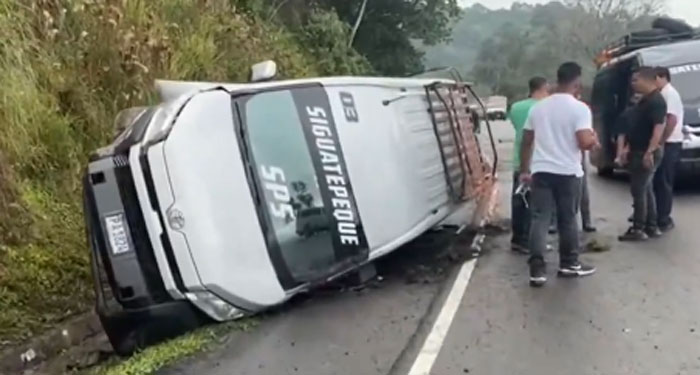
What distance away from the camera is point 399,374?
5.51 meters

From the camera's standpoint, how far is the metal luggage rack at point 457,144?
9368mm

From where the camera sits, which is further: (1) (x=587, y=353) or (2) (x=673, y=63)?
(2) (x=673, y=63)

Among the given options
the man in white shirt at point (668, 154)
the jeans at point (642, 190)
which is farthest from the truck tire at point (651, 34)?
the jeans at point (642, 190)

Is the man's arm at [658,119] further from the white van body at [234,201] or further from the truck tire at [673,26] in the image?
the truck tire at [673,26]

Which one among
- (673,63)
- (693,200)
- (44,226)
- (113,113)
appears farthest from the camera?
(673,63)

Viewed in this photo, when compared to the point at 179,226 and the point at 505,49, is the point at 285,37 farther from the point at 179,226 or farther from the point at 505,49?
the point at 505,49

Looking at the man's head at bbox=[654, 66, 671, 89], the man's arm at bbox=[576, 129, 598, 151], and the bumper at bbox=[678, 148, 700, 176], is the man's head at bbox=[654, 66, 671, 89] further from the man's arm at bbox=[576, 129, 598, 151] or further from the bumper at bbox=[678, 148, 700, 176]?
the bumper at bbox=[678, 148, 700, 176]

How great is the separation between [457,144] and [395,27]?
82.5 ft

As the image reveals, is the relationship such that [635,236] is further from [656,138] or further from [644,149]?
[656,138]

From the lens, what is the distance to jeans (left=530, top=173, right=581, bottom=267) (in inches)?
308

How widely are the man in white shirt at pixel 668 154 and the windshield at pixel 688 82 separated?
3116mm

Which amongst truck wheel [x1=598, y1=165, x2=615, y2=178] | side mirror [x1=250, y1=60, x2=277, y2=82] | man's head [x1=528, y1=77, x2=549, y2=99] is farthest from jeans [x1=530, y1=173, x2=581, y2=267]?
truck wheel [x1=598, y1=165, x2=615, y2=178]

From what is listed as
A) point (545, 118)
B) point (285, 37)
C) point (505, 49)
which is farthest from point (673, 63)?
point (505, 49)

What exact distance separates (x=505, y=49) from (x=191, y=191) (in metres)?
61.1
